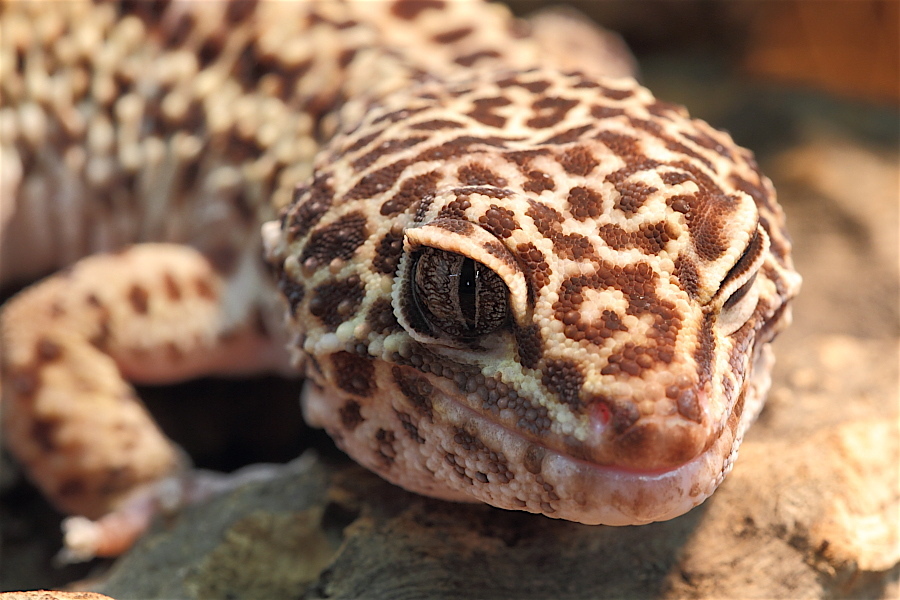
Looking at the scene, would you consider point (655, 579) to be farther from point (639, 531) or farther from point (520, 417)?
point (520, 417)

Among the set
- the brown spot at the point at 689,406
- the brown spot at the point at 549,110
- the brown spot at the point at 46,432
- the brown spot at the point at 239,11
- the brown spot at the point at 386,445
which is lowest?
the brown spot at the point at 46,432

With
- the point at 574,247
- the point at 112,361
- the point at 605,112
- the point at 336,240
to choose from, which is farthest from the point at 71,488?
the point at 605,112

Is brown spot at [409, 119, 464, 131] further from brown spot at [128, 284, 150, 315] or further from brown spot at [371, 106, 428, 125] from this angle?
brown spot at [128, 284, 150, 315]

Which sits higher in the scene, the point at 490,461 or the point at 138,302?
the point at 490,461

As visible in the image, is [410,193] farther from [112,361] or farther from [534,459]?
[112,361]

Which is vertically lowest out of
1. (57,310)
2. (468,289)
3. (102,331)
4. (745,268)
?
(102,331)

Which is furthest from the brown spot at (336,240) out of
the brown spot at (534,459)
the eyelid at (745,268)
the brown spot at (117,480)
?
the brown spot at (117,480)

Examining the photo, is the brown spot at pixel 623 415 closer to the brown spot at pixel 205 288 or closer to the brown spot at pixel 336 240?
the brown spot at pixel 336 240
